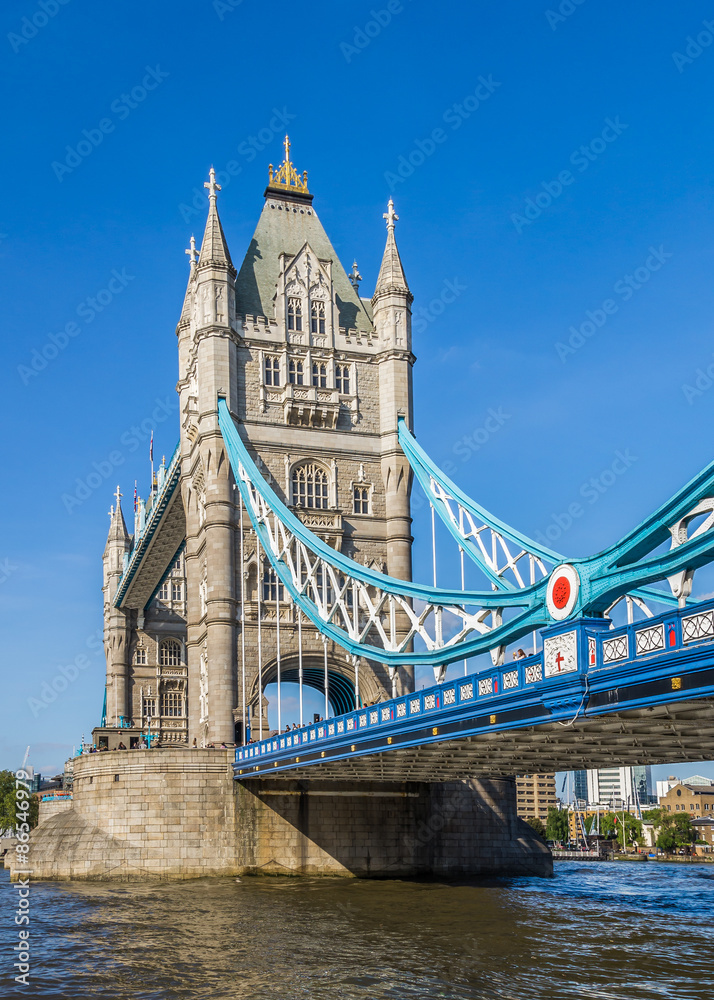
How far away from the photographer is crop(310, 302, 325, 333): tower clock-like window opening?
183ft

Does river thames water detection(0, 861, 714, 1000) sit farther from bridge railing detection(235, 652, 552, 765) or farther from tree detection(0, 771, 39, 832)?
tree detection(0, 771, 39, 832)

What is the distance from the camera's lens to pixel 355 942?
27.9m

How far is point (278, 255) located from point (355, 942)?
37.5 metres

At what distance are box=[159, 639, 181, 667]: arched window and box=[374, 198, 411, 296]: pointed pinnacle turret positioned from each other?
124ft

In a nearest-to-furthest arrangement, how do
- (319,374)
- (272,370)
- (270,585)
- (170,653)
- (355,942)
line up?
(355,942) < (270,585) < (272,370) < (319,374) < (170,653)

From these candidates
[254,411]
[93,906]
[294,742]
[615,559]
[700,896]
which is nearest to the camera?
[615,559]

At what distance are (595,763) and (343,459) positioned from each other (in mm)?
22132

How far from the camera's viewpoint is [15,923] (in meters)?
32.6

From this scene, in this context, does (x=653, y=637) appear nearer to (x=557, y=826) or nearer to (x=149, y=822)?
(x=149, y=822)

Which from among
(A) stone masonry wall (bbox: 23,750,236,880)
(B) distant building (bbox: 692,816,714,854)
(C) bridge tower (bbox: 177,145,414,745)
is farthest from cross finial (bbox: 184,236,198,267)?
(B) distant building (bbox: 692,816,714,854)

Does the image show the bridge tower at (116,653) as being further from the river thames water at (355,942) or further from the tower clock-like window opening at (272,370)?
the river thames water at (355,942)

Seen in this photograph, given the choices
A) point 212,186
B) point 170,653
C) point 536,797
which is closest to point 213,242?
point 212,186

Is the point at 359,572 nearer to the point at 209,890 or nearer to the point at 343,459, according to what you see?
the point at 209,890

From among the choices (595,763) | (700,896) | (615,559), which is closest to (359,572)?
(595,763)
